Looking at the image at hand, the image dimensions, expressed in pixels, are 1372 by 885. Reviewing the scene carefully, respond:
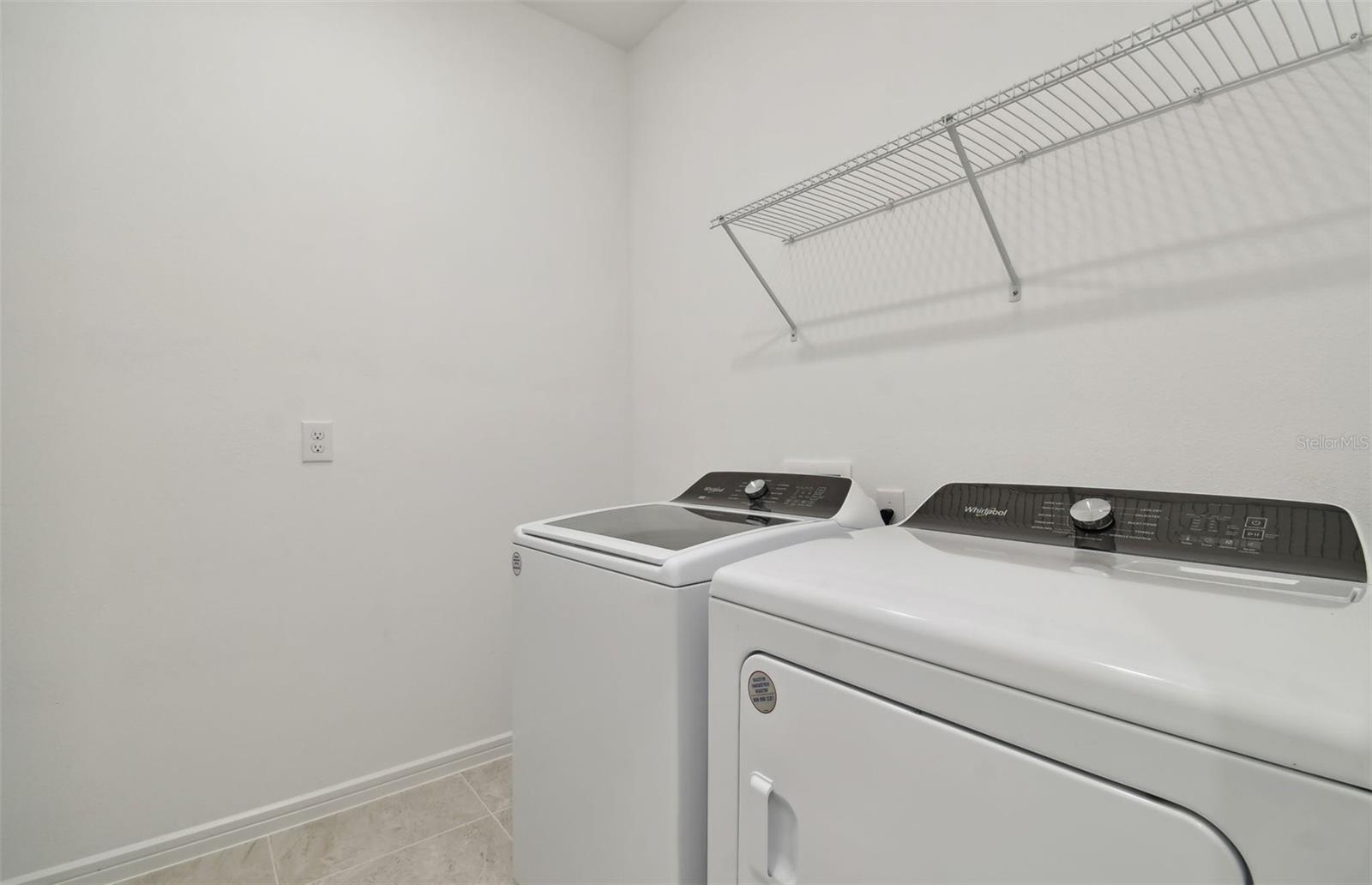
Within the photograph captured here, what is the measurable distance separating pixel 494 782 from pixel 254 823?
2.25ft

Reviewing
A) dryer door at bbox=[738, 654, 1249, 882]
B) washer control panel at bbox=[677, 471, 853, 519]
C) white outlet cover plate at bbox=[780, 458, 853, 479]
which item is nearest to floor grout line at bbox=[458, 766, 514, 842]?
washer control panel at bbox=[677, 471, 853, 519]

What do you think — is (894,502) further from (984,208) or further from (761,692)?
(761,692)

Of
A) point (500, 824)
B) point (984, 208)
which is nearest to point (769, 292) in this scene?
point (984, 208)

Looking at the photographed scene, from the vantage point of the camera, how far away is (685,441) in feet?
7.52

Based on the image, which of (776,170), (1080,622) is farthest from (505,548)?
(1080,622)

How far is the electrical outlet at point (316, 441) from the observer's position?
1.87m

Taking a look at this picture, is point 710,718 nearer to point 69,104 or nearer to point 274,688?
point 274,688

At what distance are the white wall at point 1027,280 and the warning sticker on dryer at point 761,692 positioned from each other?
836 mm

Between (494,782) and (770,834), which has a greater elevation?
(770,834)

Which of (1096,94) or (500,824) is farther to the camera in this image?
(500,824)

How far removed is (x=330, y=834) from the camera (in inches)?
70.8

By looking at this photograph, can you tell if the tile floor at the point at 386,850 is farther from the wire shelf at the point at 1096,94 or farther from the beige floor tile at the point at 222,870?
the wire shelf at the point at 1096,94

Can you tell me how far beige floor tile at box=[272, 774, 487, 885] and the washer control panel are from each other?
4.09 feet

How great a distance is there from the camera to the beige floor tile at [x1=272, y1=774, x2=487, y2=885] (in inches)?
66.0
